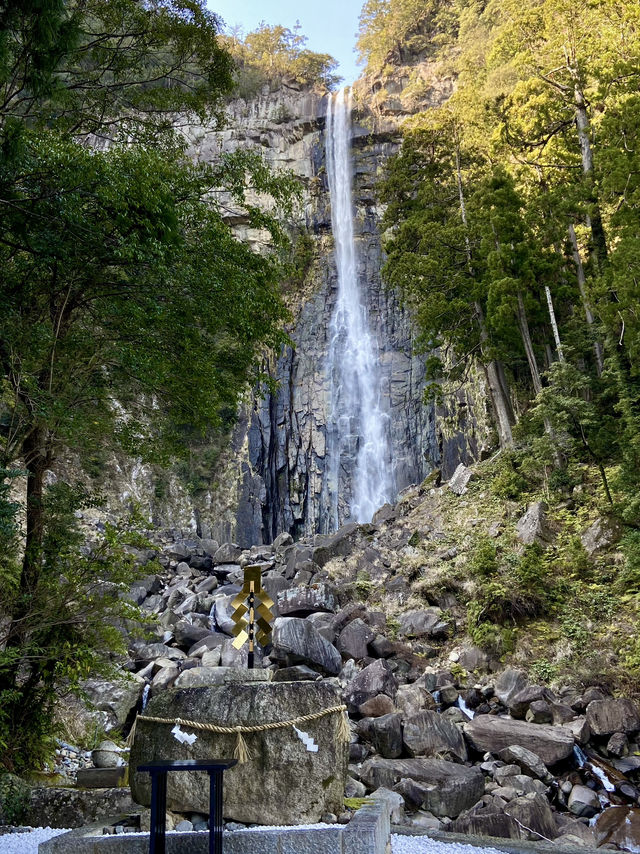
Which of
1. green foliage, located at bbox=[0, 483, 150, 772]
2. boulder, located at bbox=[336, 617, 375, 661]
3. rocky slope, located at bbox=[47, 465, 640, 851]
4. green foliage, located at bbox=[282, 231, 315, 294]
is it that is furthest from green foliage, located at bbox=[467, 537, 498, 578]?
green foliage, located at bbox=[282, 231, 315, 294]

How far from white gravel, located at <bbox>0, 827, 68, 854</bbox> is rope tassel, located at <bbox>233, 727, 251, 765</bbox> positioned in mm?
1615

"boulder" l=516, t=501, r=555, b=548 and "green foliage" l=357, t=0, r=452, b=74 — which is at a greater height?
"green foliage" l=357, t=0, r=452, b=74

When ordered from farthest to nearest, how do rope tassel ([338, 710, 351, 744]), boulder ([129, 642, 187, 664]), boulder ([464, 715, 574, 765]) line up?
boulder ([129, 642, 187, 664]) → boulder ([464, 715, 574, 765]) → rope tassel ([338, 710, 351, 744])

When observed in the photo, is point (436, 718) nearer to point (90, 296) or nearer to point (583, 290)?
point (90, 296)

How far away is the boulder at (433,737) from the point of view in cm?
733

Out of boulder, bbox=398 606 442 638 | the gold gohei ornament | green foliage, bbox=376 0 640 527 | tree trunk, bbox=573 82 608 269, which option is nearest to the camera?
the gold gohei ornament

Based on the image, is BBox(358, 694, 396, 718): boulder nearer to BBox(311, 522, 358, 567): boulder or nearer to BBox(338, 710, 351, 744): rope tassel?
BBox(338, 710, 351, 744): rope tassel

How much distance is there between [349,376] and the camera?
2888cm

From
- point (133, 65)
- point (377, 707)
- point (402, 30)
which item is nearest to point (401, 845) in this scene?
point (377, 707)

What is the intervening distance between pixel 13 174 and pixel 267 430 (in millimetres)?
24555

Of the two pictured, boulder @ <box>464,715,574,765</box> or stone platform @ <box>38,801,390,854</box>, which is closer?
stone platform @ <box>38,801,390,854</box>

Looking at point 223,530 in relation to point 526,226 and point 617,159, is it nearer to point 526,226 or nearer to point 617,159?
point 526,226

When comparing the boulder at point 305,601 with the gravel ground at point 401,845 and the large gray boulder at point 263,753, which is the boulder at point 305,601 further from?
the large gray boulder at point 263,753

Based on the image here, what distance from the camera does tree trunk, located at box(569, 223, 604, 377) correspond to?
13430mm
